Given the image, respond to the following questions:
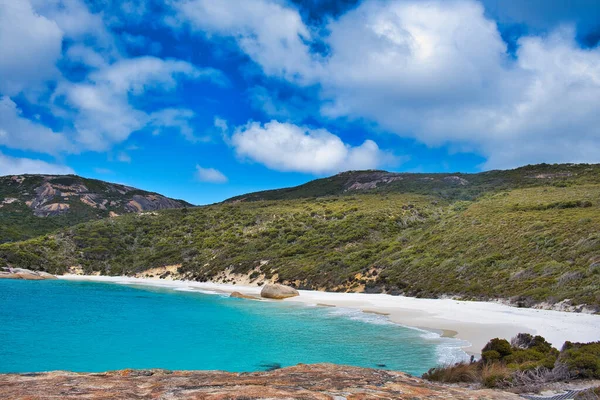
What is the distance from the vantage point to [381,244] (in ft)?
159

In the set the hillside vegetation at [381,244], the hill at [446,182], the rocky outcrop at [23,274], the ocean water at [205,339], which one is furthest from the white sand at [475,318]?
the hill at [446,182]

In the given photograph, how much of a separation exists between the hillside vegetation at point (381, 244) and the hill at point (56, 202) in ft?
80.3

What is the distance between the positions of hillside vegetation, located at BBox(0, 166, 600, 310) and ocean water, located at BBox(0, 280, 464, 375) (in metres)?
10.1

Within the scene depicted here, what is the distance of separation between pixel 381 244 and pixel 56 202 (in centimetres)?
10227

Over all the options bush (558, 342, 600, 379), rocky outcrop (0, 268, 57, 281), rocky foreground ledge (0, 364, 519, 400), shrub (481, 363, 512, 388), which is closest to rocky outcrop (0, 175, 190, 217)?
rocky outcrop (0, 268, 57, 281)

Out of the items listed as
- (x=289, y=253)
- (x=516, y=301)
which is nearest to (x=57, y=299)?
(x=289, y=253)

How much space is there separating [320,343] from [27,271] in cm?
5805

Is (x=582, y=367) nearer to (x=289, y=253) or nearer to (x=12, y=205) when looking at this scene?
(x=289, y=253)

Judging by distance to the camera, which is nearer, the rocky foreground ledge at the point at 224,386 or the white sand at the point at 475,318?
the rocky foreground ledge at the point at 224,386

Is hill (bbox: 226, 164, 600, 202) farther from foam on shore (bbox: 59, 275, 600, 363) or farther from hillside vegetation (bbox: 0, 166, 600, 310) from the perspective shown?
foam on shore (bbox: 59, 275, 600, 363)

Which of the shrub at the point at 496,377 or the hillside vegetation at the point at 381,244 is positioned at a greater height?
the hillside vegetation at the point at 381,244

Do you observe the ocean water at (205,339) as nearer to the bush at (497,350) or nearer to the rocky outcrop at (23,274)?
the bush at (497,350)

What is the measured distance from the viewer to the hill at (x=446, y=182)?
7068 cm

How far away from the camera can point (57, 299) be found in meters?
35.1
